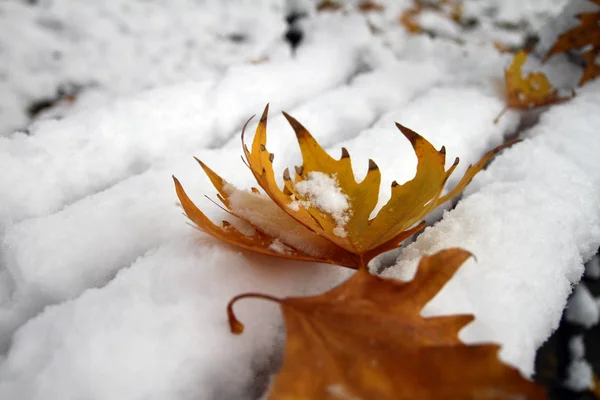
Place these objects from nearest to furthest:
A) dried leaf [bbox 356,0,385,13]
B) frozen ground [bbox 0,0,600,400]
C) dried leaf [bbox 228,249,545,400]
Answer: dried leaf [bbox 228,249,545,400], frozen ground [bbox 0,0,600,400], dried leaf [bbox 356,0,385,13]

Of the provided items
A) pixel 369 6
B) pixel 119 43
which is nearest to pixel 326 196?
pixel 119 43

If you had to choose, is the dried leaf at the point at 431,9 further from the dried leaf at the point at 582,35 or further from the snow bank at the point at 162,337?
the snow bank at the point at 162,337

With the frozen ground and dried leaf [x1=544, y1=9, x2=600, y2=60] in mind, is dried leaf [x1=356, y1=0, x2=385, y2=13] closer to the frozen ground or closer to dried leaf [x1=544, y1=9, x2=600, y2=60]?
the frozen ground

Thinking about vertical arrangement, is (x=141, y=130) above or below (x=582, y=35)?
below

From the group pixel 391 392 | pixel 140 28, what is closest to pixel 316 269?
pixel 391 392

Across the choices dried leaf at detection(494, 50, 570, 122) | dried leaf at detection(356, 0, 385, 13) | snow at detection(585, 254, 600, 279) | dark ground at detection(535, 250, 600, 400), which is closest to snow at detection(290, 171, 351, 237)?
dark ground at detection(535, 250, 600, 400)

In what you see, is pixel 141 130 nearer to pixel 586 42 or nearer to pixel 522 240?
pixel 522 240

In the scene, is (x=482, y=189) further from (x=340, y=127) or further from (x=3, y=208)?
(x=3, y=208)
